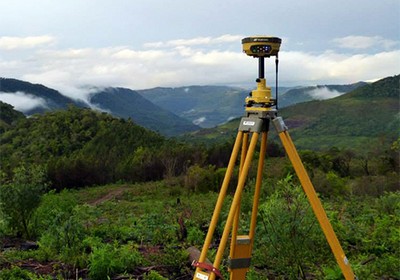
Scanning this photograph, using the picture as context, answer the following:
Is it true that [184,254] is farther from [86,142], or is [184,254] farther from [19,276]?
[86,142]

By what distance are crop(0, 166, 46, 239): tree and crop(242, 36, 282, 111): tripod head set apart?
7932 millimetres

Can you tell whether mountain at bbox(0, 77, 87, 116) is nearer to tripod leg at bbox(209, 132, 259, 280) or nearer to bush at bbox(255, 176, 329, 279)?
bush at bbox(255, 176, 329, 279)

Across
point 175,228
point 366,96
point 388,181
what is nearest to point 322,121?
point 366,96

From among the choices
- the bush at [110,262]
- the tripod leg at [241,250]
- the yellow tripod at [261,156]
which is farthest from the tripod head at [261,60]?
the bush at [110,262]

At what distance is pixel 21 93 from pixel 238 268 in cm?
15957

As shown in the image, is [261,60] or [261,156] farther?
[261,156]

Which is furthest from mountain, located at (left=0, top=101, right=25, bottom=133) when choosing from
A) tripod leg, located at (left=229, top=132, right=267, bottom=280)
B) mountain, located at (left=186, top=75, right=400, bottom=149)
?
tripod leg, located at (left=229, top=132, right=267, bottom=280)

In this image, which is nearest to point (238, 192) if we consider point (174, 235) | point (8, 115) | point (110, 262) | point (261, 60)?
point (261, 60)

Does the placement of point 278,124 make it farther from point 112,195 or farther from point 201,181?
point 112,195

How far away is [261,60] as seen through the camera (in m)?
4.31

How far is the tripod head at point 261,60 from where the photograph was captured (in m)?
4.11

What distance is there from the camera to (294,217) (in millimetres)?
5500

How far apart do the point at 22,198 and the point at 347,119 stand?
126m

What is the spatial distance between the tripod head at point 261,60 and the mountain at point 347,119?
306 ft
